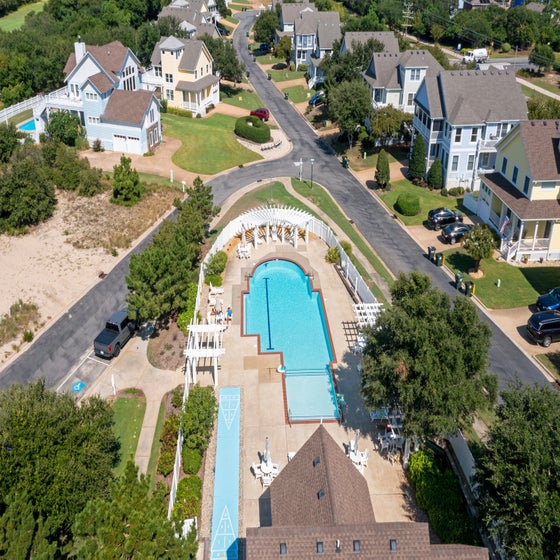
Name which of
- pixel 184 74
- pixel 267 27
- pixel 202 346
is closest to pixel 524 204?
pixel 202 346

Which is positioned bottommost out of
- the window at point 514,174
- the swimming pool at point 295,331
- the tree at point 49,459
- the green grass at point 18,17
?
the swimming pool at point 295,331

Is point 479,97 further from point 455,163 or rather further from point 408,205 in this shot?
point 408,205

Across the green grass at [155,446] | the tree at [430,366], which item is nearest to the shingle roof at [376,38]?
the tree at [430,366]

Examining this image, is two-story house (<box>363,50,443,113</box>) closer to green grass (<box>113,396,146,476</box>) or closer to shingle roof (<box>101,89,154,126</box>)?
shingle roof (<box>101,89,154,126</box>)

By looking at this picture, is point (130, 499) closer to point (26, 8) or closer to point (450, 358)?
point (450, 358)

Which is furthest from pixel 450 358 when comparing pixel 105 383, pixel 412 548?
pixel 105 383

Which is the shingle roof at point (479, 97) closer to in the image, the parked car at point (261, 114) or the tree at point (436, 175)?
the tree at point (436, 175)

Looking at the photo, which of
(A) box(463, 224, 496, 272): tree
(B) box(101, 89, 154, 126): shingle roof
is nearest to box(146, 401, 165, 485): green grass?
(A) box(463, 224, 496, 272): tree
